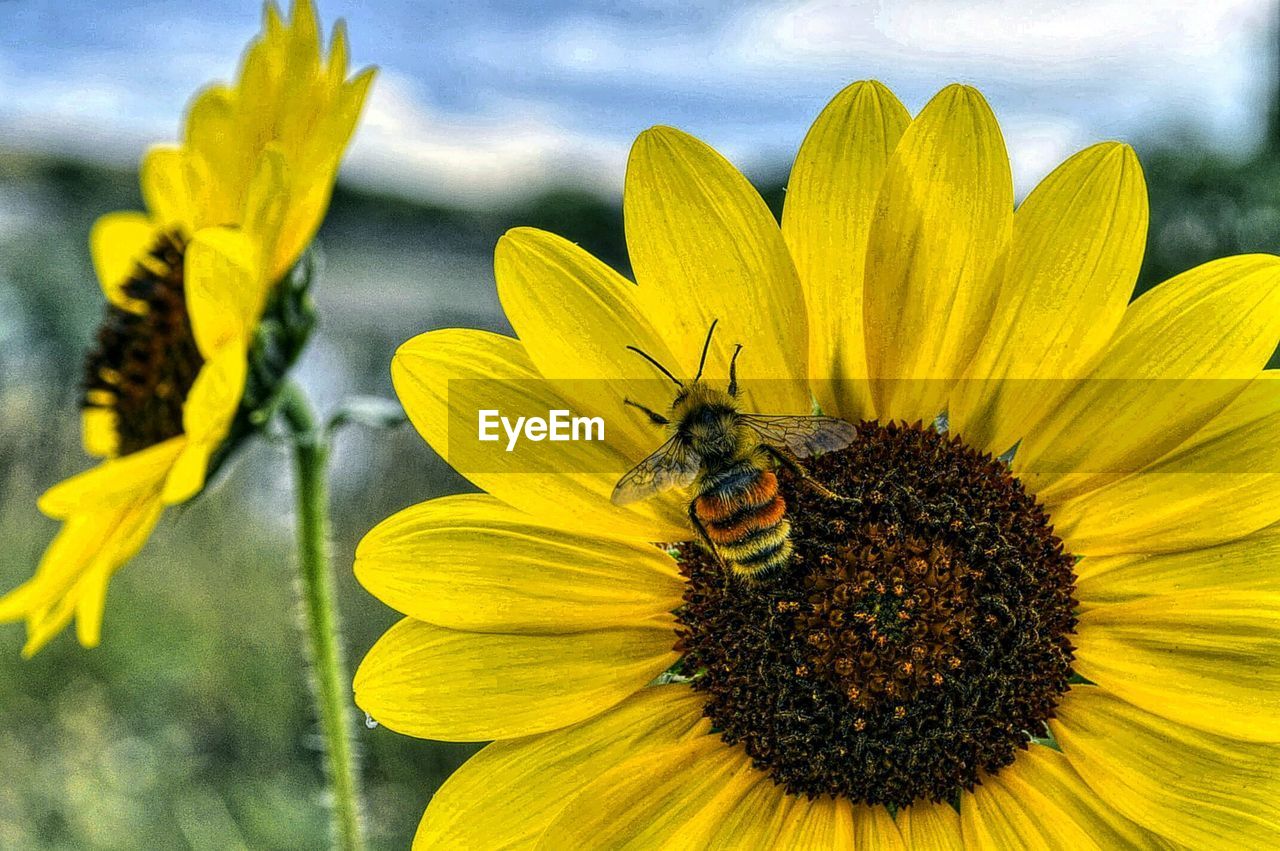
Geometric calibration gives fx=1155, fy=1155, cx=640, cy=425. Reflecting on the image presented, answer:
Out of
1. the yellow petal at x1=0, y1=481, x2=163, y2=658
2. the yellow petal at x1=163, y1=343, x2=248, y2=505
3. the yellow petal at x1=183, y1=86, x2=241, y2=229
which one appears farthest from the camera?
the yellow petal at x1=183, y1=86, x2=241, y2=229

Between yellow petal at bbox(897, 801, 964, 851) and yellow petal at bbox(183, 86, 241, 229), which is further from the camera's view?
yellow petal at bbox(183, 86, 241, 229)

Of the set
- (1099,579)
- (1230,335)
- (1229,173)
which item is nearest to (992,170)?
(1230,335)

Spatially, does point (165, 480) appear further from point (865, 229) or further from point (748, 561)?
point (865, 229)

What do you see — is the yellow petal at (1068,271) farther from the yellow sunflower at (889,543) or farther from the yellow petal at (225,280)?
the yellow petal at (225,280)

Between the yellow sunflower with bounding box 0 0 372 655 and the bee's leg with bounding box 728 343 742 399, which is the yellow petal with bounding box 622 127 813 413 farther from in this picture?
the yellow sunflower with bounding box 0 0 372 655

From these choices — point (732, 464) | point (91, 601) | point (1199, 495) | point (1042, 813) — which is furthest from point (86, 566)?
point (1199, 495)

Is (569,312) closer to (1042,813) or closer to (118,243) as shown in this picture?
(1042,813)

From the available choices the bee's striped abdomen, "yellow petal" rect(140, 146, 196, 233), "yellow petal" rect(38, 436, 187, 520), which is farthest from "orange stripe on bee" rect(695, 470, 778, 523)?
"yellow petal" rect(140, 146, 196, 233)
